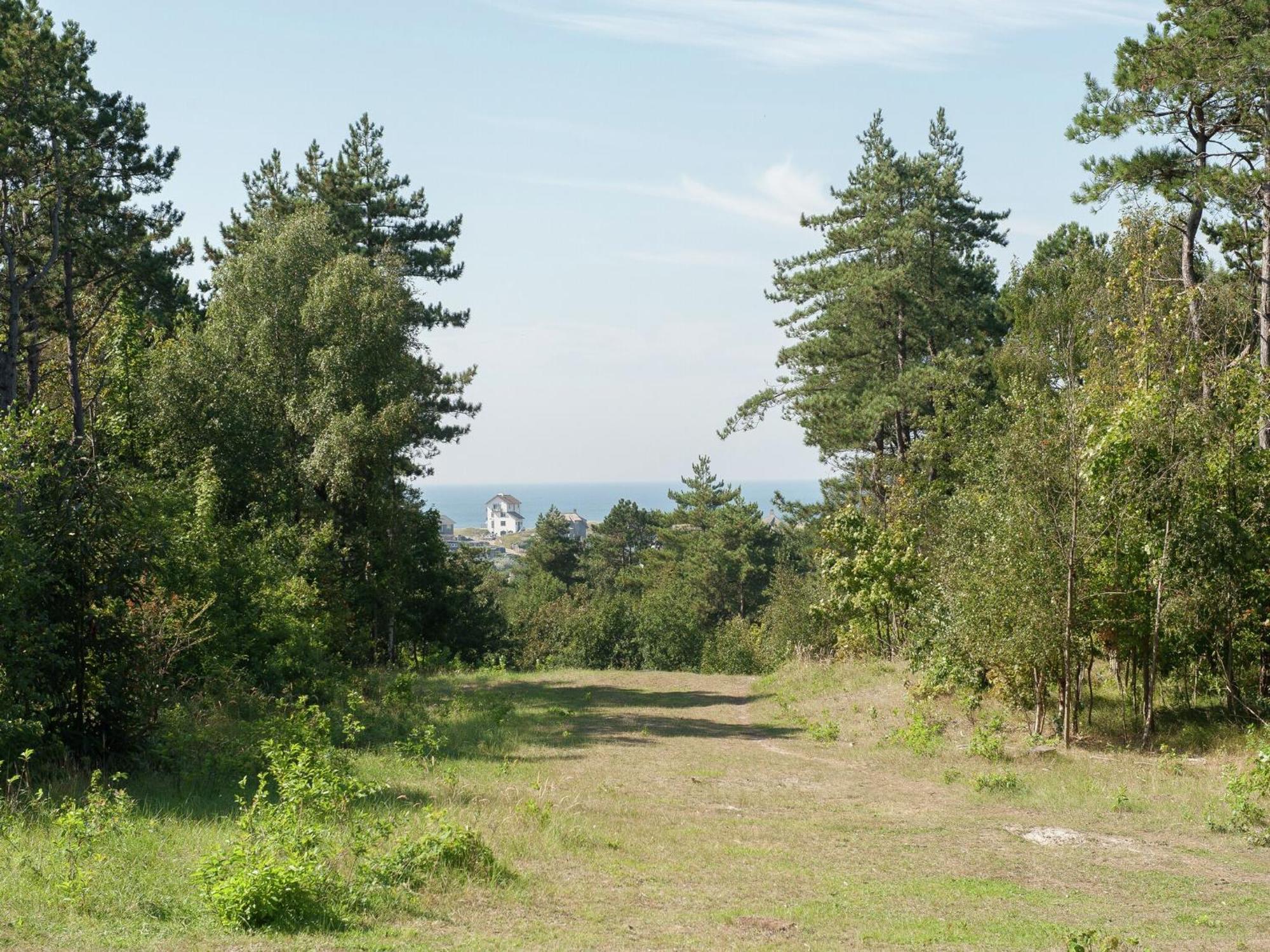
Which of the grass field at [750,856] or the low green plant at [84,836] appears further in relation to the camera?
the grass field at [750,856]

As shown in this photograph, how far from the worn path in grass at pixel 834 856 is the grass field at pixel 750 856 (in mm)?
37

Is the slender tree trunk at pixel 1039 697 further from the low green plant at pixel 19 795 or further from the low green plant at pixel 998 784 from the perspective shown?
the low green plant at pixel 19 795

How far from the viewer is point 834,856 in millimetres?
10844

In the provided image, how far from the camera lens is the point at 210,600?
14.9m

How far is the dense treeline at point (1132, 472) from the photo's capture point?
17031 mm

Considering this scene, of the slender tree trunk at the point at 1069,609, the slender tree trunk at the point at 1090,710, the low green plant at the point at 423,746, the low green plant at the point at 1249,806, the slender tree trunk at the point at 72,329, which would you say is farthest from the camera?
the slender tree trunk at the point at 72,329

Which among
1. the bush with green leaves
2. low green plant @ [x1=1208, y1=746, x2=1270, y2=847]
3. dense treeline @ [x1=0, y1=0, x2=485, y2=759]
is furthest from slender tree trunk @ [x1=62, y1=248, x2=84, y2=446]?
low green plant @ [x1=1208, y1=746, x2=1270, y2=847]

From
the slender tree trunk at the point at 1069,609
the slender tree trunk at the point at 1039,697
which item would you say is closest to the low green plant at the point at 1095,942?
the slender tree trunk at the point at 1069,609

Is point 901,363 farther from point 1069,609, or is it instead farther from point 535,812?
point 535,812

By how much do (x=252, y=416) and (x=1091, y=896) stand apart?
23.5m

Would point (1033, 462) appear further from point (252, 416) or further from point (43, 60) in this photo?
point (43, 60)

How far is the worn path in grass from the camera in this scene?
8.05 meters

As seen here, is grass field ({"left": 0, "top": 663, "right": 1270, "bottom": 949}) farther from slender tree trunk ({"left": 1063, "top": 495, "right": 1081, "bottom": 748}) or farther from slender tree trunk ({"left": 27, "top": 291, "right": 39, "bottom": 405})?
slender tree trunk ({"left": 27, "top": 291, "right": 39, "bottom": 405})

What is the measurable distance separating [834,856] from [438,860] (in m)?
4.40
